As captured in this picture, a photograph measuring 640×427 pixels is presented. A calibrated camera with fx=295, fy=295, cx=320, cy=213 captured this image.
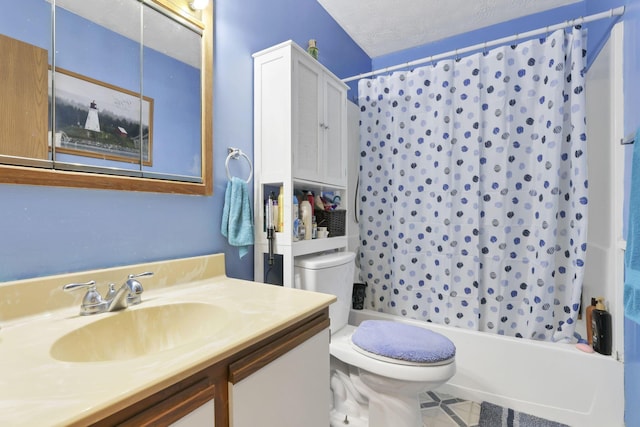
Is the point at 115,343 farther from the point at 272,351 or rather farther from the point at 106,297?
the point at 272,351

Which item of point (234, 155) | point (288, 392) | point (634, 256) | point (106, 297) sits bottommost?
point (288, 392)

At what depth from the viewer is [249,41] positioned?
1.44 m

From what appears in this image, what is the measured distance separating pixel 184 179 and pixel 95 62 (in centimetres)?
45

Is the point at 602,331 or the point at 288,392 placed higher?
the point at 288,392

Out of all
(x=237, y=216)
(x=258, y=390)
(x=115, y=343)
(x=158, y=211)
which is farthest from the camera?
(x=237, y=216)

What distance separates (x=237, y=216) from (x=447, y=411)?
5.03 ft

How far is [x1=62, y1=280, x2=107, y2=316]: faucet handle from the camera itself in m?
0.82

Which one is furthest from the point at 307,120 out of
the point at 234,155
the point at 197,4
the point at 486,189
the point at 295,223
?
the point at 486,189

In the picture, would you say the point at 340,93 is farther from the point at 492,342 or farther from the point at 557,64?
the point at 492,342

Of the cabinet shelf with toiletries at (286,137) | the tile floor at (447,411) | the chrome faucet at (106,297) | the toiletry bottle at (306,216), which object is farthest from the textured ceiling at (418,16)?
the tile floor at (447,411)

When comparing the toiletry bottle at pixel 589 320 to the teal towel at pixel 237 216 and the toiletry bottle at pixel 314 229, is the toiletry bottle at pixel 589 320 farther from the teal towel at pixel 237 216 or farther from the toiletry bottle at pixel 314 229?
the teal towel at pixel 237 216

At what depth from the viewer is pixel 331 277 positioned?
4.99 feet

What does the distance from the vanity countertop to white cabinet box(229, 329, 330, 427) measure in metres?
0.10

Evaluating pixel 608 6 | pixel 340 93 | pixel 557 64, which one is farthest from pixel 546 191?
pixel 340 93
